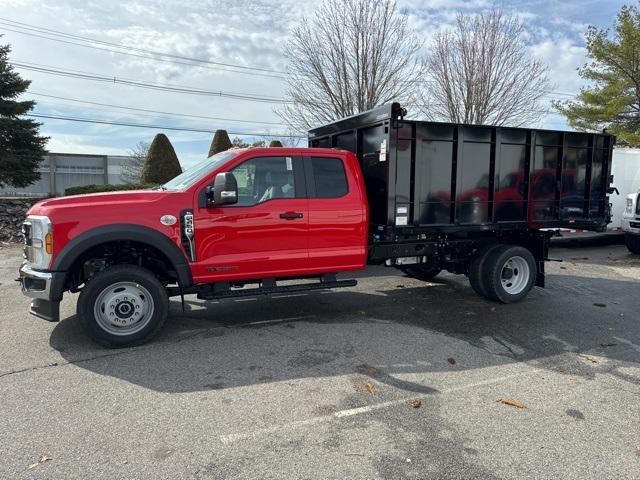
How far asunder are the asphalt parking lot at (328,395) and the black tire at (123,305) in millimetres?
183

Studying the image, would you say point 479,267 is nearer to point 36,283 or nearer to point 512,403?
point 512,403

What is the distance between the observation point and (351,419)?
3.61 metres

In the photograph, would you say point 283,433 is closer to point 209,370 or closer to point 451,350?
point 209,370

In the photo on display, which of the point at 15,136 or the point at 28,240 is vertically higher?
the point at 15,136

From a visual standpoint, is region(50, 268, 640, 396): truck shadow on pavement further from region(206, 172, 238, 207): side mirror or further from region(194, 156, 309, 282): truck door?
region(206, 172, 238, 207): side mirror

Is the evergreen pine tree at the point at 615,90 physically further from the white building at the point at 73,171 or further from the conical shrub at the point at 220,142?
the white building at the point at 73,171

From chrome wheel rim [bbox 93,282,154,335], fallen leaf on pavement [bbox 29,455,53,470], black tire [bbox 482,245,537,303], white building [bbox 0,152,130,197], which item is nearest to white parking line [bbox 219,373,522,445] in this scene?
fallen leaf on pavement [bbox 29,455,53,470]

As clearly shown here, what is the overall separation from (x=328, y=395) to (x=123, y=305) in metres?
2.49

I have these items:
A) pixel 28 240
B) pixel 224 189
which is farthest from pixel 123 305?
pixel 224 189

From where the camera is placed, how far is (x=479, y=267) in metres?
7.32

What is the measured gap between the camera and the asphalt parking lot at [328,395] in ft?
10.1

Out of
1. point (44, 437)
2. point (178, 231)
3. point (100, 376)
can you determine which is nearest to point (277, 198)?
point (178, 231)

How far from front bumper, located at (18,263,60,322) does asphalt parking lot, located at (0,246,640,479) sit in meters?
0.39

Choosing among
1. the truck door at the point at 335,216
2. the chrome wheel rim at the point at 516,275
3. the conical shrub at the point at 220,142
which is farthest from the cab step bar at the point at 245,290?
the conical shrub at the point at 220,142
